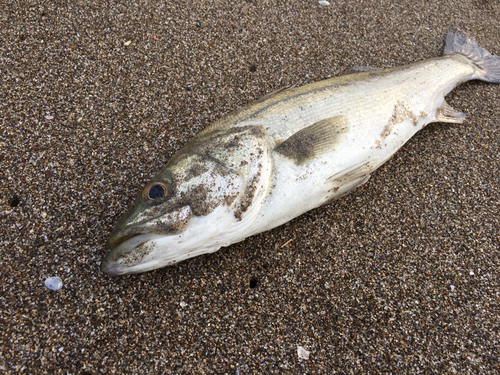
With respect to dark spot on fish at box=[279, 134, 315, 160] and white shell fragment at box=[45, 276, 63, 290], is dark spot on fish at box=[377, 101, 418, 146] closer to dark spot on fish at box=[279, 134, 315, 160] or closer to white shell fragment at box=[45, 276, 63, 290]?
dark spot on fish at box=[279, 134, 315, 160]

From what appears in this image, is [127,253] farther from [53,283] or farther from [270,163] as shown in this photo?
[270,163]

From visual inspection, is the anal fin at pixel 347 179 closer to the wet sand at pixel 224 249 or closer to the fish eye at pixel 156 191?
the wet sand at pixel 224 249

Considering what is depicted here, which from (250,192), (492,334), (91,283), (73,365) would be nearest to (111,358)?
(73,365)

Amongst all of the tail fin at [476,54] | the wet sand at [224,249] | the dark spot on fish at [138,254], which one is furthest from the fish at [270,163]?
the tail fin at [476,54]

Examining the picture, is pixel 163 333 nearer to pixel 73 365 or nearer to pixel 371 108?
pixel 73 365

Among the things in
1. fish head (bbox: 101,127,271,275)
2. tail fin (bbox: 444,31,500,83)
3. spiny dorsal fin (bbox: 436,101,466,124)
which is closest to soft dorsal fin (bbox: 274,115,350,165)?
fish head (bbox: 101,127,271,275)

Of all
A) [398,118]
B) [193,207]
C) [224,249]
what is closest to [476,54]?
[398,118]
